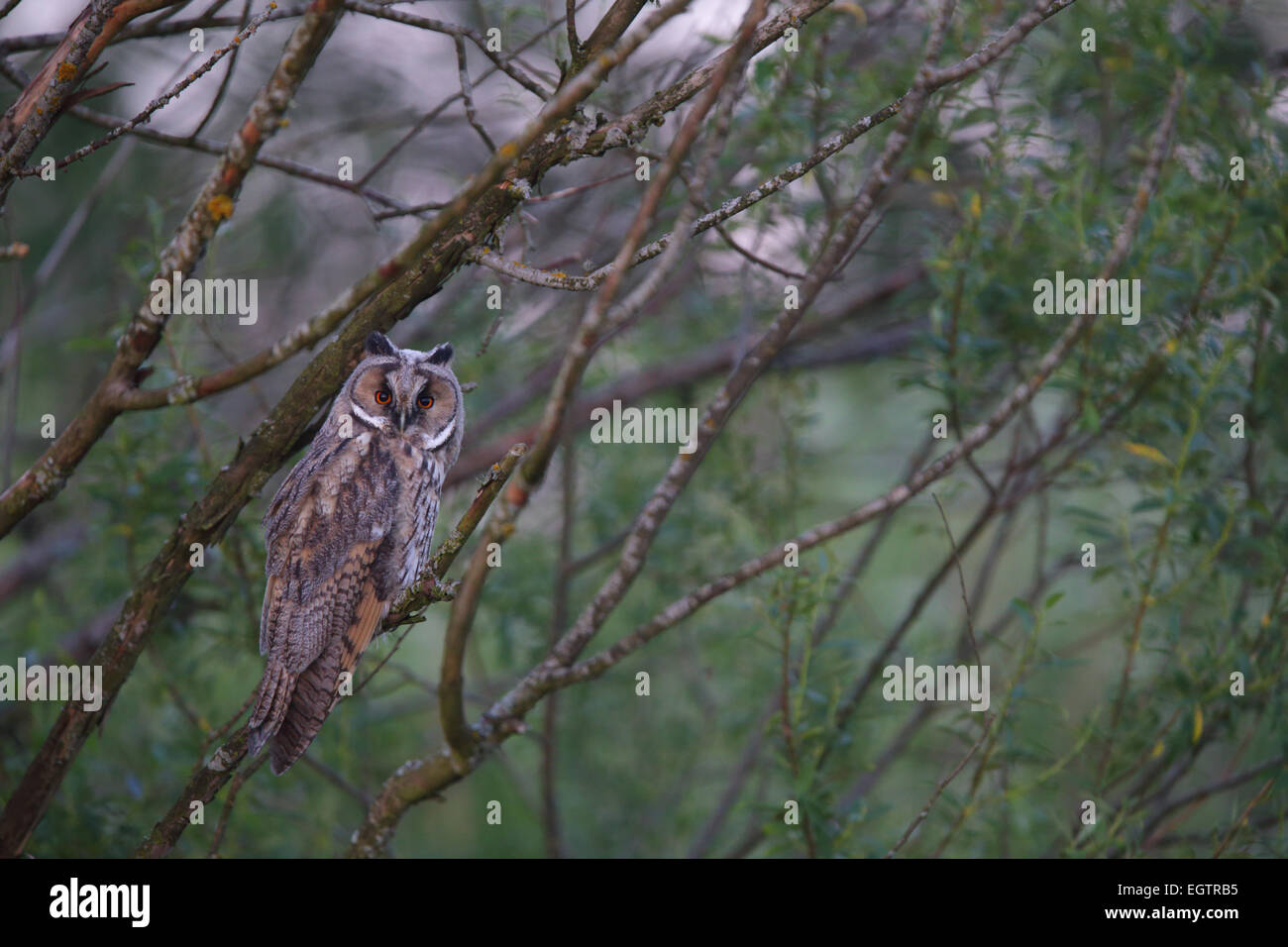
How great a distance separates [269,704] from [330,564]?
1.58 ft

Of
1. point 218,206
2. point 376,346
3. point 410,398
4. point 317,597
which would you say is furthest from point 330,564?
point 218,206

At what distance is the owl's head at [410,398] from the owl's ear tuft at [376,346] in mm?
17

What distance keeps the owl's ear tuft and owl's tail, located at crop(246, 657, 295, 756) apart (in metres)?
0.91

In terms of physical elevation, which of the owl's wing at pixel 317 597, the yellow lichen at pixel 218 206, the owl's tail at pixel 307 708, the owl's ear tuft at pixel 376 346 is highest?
the yellow lichen at pixel 218 206

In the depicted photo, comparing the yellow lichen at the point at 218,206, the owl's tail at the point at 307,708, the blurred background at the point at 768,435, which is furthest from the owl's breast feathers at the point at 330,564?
the yellow lichen at the point at 218,206

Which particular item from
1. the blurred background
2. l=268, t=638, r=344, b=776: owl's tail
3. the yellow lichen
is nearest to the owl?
l=268, t=638, r=344, b=776: owl's tail

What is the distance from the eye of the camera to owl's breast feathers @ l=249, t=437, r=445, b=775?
2877 millimetres

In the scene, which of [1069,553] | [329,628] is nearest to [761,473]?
[1069,553]

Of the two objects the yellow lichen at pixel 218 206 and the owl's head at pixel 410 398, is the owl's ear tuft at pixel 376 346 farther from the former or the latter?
the yellow lichen at pixel 218 206

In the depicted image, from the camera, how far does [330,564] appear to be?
313 centimetres

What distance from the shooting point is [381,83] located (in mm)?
6395

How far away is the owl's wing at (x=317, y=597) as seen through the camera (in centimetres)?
→ 285

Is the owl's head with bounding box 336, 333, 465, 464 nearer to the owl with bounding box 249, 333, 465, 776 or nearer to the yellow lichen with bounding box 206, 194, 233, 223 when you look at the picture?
the owl with bounding box 249, 333, 465, 776
